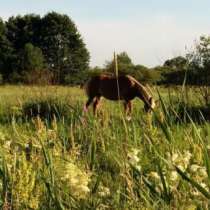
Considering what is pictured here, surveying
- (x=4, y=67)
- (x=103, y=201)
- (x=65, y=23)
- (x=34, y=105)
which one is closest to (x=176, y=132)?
(x=103, y=201)

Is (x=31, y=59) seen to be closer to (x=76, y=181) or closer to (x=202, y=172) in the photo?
(x=202, y=172)

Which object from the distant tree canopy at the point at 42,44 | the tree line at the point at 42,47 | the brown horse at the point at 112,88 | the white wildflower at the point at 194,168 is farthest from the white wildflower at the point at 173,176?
the distant tree canopy at the point at 42,44

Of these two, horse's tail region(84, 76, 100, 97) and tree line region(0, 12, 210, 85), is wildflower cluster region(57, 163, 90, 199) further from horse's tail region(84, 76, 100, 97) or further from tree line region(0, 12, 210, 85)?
tree line region(0, 12, 210, 85)

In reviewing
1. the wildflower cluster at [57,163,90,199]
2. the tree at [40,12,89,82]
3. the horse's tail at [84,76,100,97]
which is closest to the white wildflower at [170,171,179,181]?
the wildflower cluster at [57,163,90,199]

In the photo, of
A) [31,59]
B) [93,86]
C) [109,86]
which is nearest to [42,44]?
[31,59]

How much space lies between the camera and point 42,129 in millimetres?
2799

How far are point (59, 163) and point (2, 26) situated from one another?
56.3 m

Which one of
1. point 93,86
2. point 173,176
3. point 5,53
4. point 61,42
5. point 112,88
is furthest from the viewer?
point 61,42

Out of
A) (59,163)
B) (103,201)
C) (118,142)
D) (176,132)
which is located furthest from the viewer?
(176,132)

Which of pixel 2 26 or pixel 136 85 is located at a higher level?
pixel 2 26

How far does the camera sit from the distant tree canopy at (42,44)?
171ft

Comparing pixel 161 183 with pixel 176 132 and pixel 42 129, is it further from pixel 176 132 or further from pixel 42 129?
pixel 176 132

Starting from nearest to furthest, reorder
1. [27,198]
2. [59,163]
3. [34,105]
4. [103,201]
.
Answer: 1. [27,198]
2. [103,201]
3. [59,163]
4. [34,105]

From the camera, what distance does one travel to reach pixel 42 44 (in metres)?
57.5
